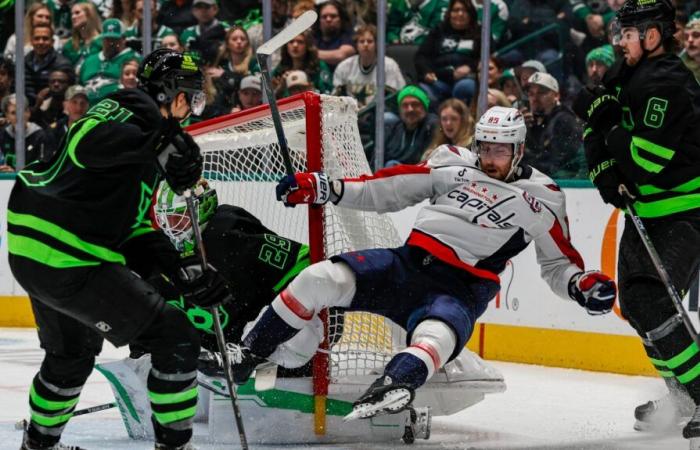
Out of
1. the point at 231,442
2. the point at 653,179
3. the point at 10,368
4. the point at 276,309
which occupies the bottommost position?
the point at 10,368

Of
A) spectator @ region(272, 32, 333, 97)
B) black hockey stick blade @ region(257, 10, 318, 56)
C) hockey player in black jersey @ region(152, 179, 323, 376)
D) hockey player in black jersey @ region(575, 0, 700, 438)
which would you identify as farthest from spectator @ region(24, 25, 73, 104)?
hockey player in black jersey @ region(575, 0, 700, 438)

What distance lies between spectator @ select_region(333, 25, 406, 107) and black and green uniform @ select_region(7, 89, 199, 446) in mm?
3316

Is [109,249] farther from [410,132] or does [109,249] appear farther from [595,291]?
[410,132]

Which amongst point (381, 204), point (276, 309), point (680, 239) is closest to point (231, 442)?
point (276, 309)

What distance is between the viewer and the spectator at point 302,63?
6598 millimetres

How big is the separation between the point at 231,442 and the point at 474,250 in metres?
0.91

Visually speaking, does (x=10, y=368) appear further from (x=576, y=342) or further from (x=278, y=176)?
(x=576, y=342)

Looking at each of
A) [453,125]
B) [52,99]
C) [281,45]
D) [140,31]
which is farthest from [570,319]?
[52,99]

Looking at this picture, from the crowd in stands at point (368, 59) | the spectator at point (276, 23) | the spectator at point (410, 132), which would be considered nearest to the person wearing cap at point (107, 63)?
the crowd in stands at point (368, 59)

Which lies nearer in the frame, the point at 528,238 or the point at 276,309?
the point at 276,309

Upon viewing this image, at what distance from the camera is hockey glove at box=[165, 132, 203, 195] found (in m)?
2.95

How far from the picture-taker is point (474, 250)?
3.68 metres

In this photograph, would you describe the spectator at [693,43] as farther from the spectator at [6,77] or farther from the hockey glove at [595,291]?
the spectator at [6,77]

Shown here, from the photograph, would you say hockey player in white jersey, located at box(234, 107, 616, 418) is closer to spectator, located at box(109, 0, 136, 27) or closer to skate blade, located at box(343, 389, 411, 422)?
skate blade, located at box(343, 389, 411, 422)
